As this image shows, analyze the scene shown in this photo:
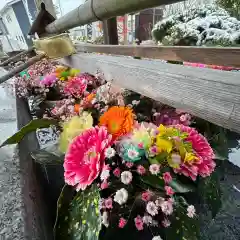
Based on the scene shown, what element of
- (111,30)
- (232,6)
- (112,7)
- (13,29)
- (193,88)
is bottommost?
(13,29)

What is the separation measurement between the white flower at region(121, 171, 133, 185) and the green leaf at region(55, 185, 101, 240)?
6 centimetres

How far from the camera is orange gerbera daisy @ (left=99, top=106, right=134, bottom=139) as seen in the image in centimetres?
58

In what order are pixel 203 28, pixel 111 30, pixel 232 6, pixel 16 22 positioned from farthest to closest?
pixel 16 22
pixel 232 6
pixel 203 28
pixel 111 30

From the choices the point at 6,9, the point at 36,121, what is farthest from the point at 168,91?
the point at 6,9

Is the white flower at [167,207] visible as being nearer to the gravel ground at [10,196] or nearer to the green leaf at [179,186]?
the green leaf at [179,186]

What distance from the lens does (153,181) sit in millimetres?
488

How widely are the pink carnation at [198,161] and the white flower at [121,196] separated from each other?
12 cm

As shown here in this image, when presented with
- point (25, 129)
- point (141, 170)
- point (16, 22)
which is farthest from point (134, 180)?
point (16, 22)

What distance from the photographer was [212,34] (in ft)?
12.9

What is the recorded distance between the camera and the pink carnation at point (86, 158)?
50cm

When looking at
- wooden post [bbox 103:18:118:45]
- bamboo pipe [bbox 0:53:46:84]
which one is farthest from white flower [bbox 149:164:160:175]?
wooden post [bbox 103:18:118:45]

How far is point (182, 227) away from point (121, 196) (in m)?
0.14

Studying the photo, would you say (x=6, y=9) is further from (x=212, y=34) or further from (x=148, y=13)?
(x=212, y=34)

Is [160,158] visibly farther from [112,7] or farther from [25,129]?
[112,7]
